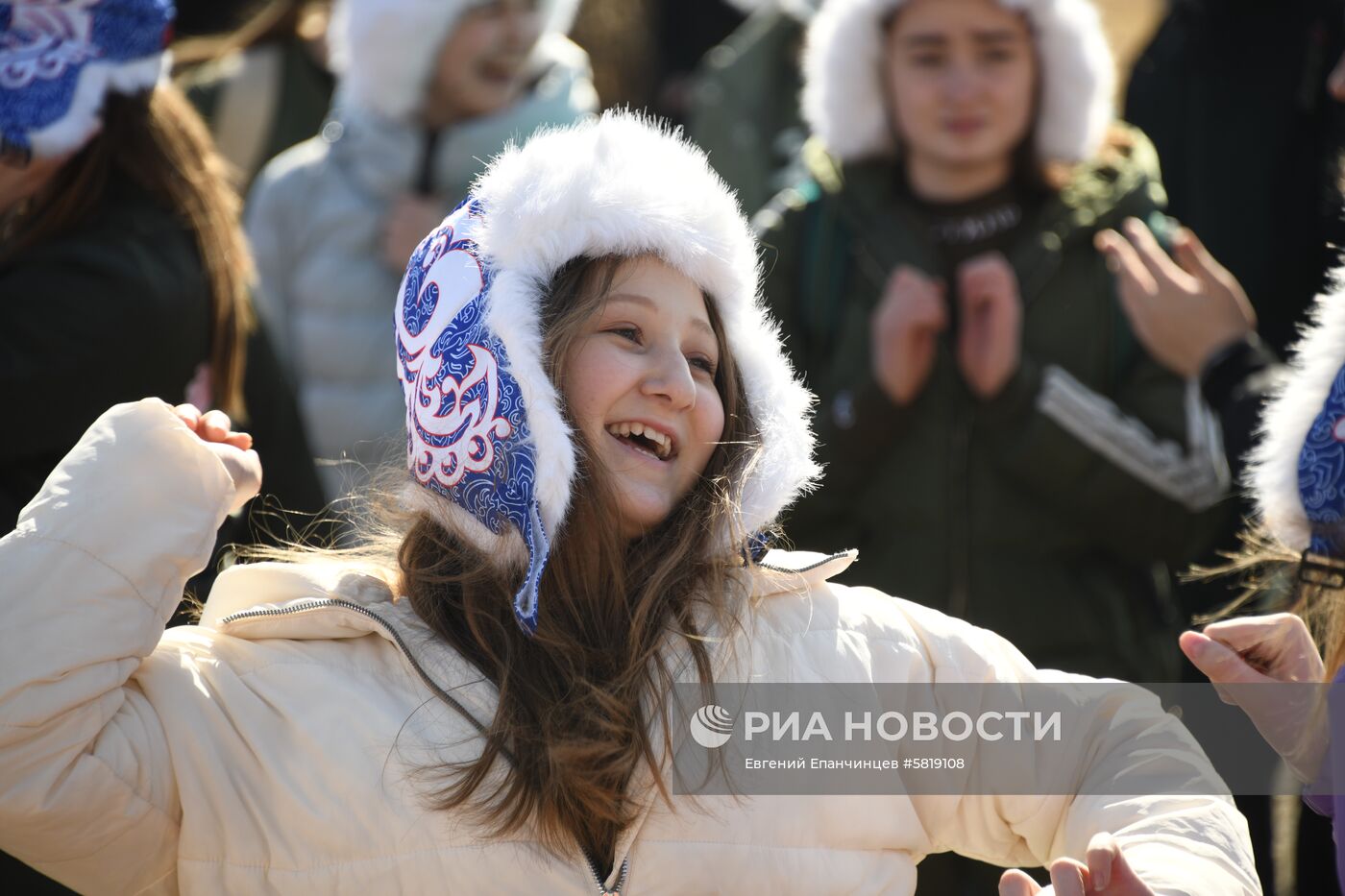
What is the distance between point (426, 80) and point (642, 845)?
10.4 ft

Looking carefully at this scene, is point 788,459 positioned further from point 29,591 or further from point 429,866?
point 29,591

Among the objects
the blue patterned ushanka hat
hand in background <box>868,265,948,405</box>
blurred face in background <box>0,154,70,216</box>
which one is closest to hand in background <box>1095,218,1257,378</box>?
hand in background <box>868,265,948,405</box>

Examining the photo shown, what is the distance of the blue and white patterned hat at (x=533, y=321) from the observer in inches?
99.1

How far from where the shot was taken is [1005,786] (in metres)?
2.56

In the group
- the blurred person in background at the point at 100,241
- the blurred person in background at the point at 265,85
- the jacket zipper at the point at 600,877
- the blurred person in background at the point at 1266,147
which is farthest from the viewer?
the blurred person in background at the point at 265,85

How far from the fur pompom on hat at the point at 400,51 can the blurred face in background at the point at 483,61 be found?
3cm

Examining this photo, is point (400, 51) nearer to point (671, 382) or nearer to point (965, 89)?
point (965, 89)

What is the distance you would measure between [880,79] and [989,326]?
819mm

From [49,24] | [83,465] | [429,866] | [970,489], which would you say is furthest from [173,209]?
[970,489]

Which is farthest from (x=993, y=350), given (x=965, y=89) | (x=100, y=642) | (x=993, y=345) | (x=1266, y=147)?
(x=100, y=642)

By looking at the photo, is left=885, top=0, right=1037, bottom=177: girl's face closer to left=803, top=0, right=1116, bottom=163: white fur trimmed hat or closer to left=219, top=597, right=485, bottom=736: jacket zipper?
left=803, top=0, right=1116, bottom=163: white fur trimmed hat

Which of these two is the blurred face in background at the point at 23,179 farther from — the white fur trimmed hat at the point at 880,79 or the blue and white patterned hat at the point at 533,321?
the white fur trimmed hat at the point at 880,79

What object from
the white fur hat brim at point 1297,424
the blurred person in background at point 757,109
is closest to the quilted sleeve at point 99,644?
the white fur hat brim at point 1297,424

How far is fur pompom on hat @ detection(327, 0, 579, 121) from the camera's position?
16.2ft
